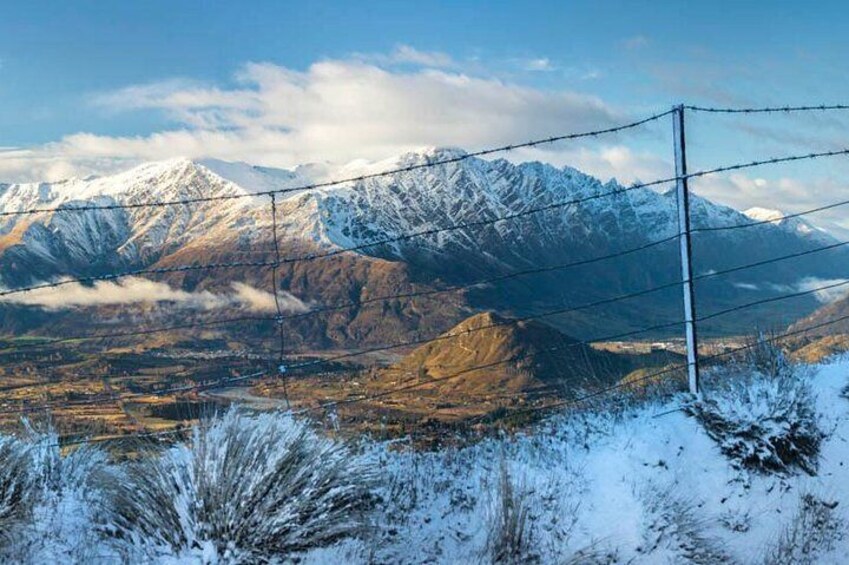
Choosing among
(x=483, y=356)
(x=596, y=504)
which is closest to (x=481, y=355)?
(x=483, y=356)

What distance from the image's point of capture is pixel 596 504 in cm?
705

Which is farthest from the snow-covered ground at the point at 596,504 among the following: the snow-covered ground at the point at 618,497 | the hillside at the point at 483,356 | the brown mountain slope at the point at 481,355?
the brown mountain slope at the point at 481,355

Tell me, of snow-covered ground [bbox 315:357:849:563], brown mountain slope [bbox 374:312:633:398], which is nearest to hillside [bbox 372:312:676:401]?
brown mountain slope [bbox 374:312:633:398]

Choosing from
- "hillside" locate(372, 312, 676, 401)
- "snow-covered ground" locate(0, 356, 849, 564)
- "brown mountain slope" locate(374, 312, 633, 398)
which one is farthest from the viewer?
"brown mountain slope" locate(374, 312, 633, 398)

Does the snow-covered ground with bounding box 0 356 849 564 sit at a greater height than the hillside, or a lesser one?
Answer: greater

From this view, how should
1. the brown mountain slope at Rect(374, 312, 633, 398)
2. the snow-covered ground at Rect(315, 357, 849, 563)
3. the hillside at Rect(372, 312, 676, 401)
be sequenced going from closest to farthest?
the snow-covered ground at Rect(315, 357, 849, 563), the hillside at Rect(372, 312, 676, 401), the brown mountain slope at Rect(374, 312, 633, 398)

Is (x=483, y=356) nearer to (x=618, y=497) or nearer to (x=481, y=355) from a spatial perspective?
(x=481, y=355)

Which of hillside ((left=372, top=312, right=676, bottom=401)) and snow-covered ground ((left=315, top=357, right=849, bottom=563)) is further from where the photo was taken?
hillside ((left=372, top=312, right=676, bottom=401))

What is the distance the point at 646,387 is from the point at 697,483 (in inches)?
93.2

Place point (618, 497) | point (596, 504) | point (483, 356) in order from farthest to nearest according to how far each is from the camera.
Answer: point (483, 356)
point (618, 497)
point (596, 504)

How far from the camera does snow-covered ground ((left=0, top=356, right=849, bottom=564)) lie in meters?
6.33

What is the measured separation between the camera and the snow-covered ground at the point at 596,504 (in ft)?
20.8

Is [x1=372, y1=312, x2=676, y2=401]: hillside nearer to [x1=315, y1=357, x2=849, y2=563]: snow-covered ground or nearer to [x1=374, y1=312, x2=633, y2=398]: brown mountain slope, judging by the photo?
[x1=374, y1=312, x2=633, y2=398]: brown mountain slope

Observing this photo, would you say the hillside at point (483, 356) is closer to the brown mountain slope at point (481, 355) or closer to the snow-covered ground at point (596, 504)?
the brown mountain slope at point (481, 355)
